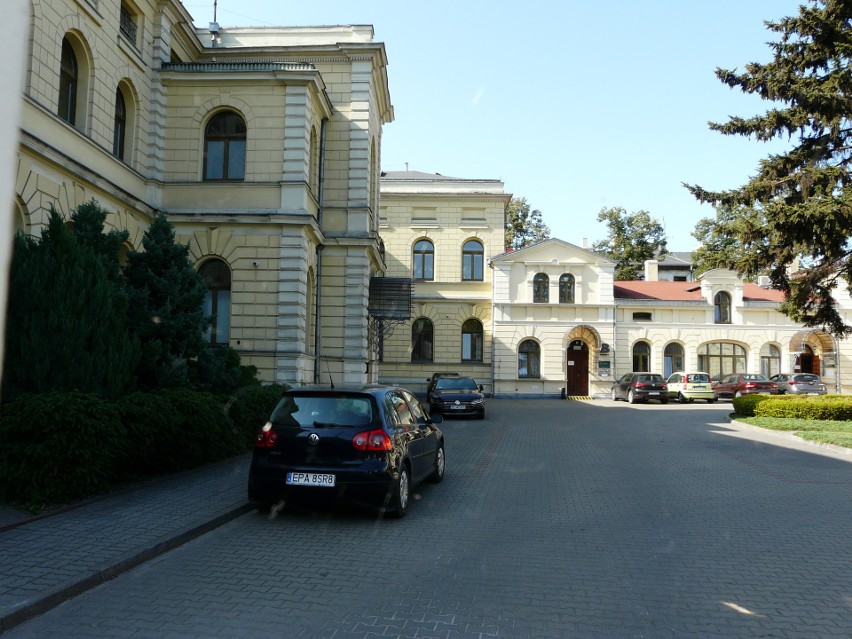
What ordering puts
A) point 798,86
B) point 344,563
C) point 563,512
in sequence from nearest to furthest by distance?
point 344,563 → point 563,512 → point 798,86

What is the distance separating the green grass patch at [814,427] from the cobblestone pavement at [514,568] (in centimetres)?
588

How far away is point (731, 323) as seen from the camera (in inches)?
1741

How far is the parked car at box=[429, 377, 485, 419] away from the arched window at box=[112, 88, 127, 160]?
13.3m

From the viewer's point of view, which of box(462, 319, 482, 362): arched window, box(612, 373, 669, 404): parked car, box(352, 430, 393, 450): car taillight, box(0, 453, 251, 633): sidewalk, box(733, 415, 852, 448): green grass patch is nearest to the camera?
box(0, 453, 251, 633): sidewalk

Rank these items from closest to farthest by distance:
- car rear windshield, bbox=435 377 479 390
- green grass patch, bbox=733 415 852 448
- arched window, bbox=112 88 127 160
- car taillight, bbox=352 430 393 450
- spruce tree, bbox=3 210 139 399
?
car taillight, bbox=352 430 393 450
spruce tree, bbox=3 210 139 399
green grass patch, bbox=733 415 852 448
arched window, bbox=112 88 127 160
car rear windshield, bbox=435 377 479 390

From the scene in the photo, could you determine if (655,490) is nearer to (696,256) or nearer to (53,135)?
(53,135)

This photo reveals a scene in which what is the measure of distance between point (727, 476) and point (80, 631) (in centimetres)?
1058

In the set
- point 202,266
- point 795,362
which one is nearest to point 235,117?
point 202,266

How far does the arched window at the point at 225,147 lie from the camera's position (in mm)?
22672

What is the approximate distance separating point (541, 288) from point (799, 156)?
65.0ft

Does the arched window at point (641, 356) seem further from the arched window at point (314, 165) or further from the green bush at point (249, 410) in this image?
the green bush at point (249, 410)

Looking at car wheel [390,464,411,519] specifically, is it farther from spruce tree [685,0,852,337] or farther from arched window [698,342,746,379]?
arched window [698,342,746,379]

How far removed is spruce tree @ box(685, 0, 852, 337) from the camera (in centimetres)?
2319

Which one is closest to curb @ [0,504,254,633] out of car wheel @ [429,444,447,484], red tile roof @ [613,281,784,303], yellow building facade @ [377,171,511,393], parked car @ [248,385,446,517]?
parked car @ [248,385,446,517]
